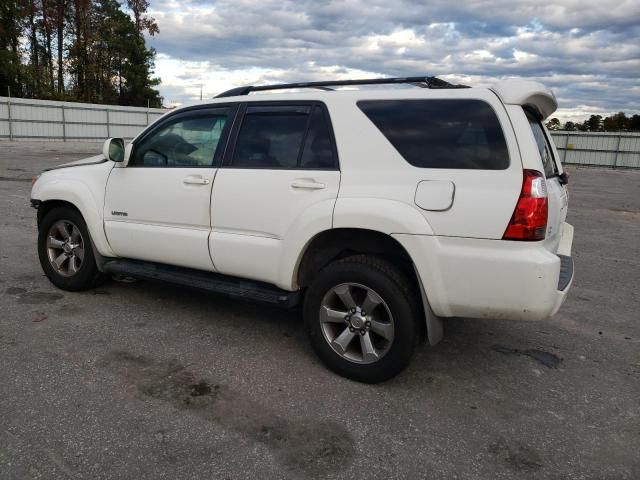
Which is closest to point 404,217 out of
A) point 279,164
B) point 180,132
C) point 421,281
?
point 421,281

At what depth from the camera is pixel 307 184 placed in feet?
11.7

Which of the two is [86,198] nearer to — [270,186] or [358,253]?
[270,186]

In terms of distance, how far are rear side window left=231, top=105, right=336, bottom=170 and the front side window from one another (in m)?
0.25

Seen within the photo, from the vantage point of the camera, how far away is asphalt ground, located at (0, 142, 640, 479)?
2635mm

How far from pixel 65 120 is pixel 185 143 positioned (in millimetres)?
32797

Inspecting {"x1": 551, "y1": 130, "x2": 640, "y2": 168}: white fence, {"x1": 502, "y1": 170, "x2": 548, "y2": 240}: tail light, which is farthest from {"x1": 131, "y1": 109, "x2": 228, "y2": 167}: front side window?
{"x1": 551, "y1": 130, "x2": 640, "y2": 168}: white fence

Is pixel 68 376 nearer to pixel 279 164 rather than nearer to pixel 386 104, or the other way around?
pixel 279 164

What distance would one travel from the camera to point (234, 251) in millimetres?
3854

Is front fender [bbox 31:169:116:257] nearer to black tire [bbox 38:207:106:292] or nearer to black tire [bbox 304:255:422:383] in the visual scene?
black tire [bbox 38:207:106:292]

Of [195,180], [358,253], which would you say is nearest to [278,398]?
[358,253]

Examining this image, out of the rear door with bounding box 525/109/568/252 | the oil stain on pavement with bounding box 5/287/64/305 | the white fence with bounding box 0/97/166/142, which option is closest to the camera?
the rear door with bounding box 525/109/568/252

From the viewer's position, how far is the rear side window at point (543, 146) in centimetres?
338

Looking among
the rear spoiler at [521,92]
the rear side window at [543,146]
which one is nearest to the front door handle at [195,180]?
the rear spoiler at [521,92]

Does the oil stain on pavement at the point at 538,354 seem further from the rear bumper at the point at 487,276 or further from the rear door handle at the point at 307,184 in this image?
the rear door handle at the point at 307,184
